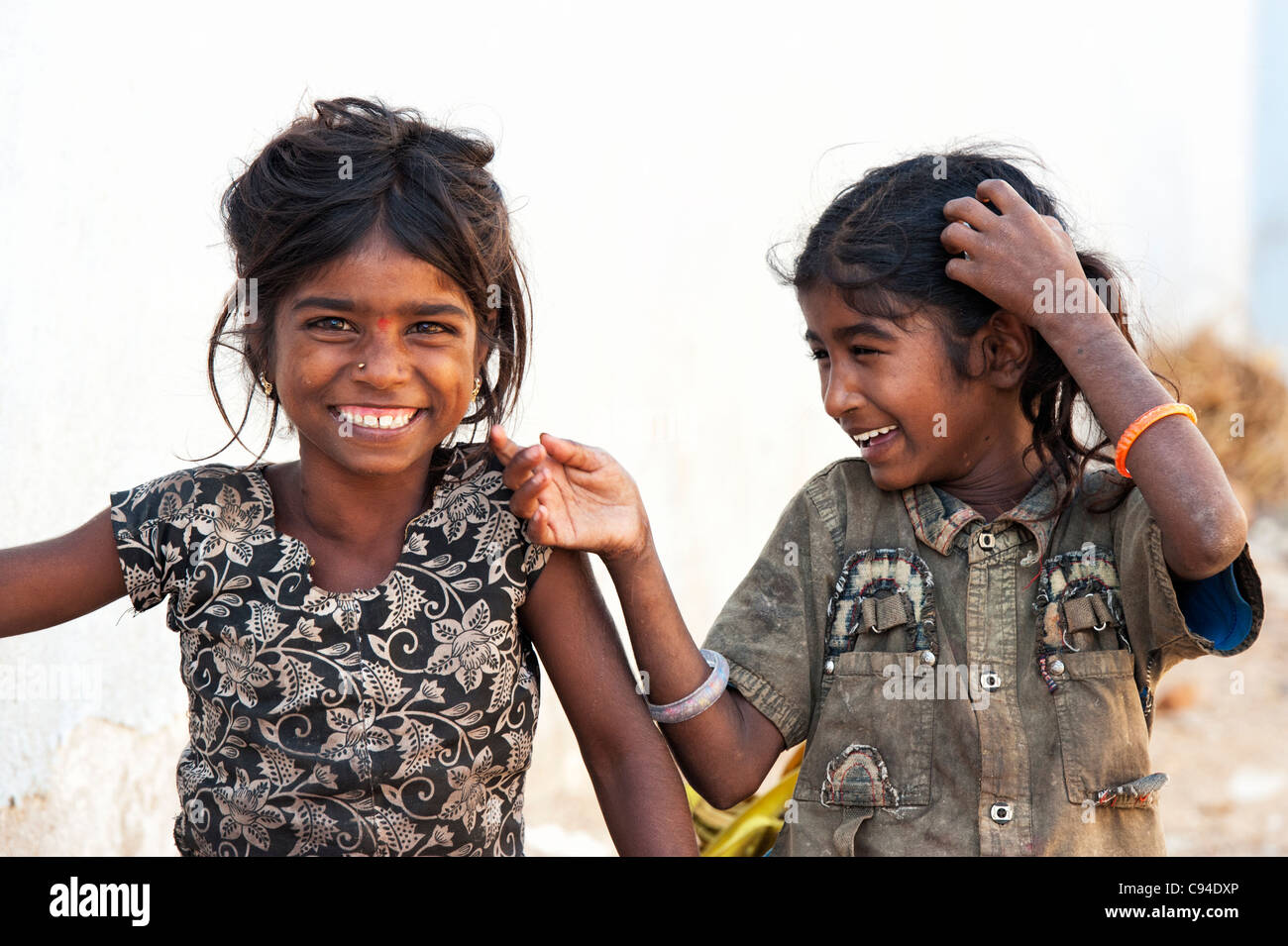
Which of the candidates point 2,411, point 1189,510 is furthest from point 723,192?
point 1189,510

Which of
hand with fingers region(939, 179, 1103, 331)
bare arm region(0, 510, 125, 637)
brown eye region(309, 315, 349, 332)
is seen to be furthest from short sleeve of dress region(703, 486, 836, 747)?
bare arm region(0, 510, 125, 637)

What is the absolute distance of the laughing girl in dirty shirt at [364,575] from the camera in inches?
78.2

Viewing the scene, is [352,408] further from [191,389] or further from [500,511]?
[191,389]

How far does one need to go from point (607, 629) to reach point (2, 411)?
1.49 meters

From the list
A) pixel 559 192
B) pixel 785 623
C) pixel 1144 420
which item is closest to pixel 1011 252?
pixel 1144 420

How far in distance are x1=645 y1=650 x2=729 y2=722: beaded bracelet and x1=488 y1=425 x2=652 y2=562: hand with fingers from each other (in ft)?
0.84

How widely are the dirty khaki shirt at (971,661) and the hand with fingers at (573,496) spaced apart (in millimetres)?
330

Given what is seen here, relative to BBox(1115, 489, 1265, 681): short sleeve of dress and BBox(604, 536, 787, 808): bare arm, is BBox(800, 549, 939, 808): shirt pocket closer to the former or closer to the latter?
BBox(604, 536, 787, 808): bare arm

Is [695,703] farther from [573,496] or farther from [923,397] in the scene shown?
[923,397]

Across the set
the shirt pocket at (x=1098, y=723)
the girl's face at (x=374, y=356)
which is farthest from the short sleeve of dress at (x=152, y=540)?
the shirt pocket at (x=1098, y=723)

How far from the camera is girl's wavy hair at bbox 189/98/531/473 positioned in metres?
2.04

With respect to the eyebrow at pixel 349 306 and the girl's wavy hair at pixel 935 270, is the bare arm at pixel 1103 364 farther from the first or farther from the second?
the eyebrow at pixel 349 306

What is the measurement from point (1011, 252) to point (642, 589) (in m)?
0.83

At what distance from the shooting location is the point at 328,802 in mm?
1977
